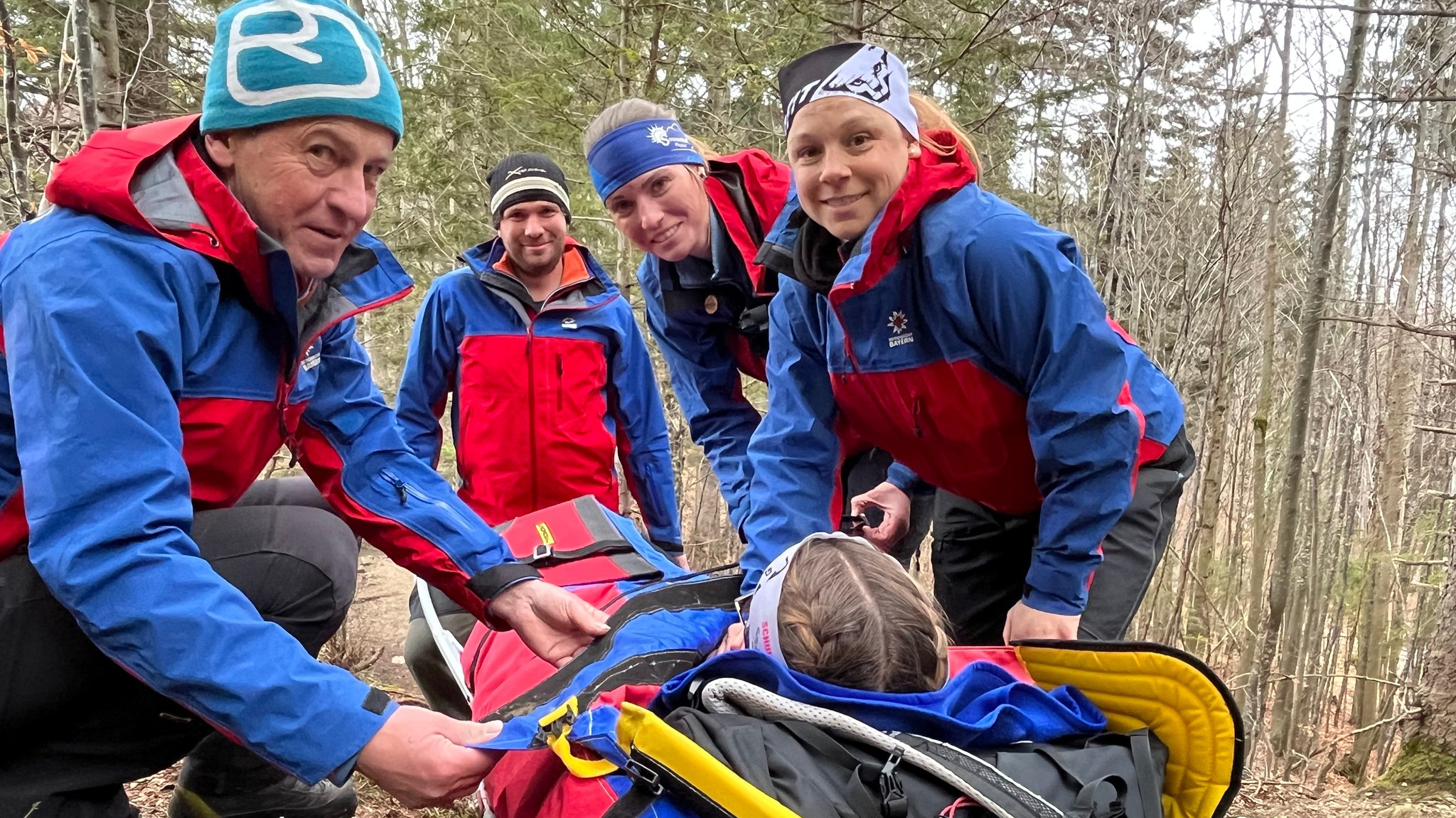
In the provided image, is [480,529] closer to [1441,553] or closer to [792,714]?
[792,714]

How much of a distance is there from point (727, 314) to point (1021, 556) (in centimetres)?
143

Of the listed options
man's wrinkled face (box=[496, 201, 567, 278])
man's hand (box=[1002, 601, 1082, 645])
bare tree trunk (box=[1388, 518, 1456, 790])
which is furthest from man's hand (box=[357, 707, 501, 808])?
bare tree trunk (box=[1388, 518, 1456, 790])

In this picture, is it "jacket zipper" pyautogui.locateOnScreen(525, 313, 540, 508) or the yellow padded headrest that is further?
"jacket zipper" pyautogui.locateOnScreen(525, 313, 540, 508)

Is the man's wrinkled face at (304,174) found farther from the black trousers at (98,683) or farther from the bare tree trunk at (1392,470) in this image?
the bare tree trunk at (1392,470)

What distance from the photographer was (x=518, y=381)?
4.21 m

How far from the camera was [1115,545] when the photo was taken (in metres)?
2.53

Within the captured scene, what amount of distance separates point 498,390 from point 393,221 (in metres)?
7.50

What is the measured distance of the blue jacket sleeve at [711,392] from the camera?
367 cm

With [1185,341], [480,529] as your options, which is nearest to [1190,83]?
[1185,341]

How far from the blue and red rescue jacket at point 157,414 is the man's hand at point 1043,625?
1572mm

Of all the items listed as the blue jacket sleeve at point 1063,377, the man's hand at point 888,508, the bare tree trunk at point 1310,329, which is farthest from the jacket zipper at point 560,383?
the bare tree trunk at point 1310,329

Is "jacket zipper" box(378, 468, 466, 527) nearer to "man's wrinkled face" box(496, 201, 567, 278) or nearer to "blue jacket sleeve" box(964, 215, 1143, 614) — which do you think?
"blue jacket sleeve" box(964, 215, 1143, 614)

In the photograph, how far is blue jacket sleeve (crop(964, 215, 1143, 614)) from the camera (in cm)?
216

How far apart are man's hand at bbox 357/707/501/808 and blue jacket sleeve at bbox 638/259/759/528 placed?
2014mm
